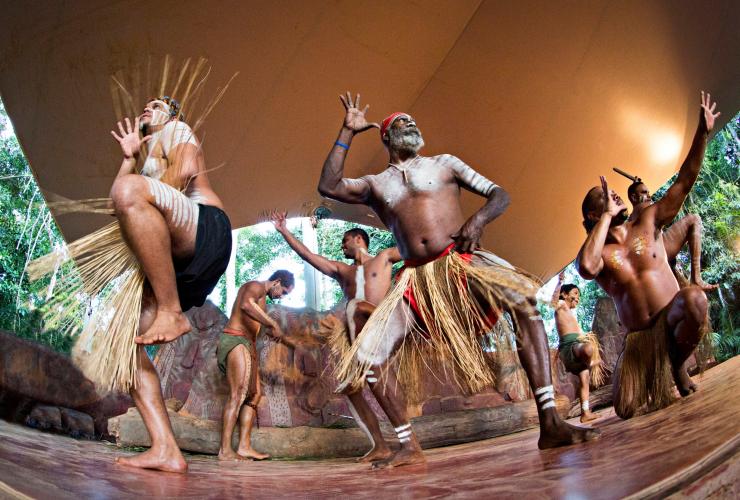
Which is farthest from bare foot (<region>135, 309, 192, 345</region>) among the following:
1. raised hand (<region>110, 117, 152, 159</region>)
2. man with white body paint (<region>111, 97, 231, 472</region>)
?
raised hand (<region>110, 117, 152, 159</region>)

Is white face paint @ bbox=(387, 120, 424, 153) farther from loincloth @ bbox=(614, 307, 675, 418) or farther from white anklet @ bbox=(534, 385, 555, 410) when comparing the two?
loincloth @ bbox=(614, 307, 675, 418)

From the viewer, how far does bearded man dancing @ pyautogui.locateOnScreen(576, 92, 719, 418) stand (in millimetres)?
2746

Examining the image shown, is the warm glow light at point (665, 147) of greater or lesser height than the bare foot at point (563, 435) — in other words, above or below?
above

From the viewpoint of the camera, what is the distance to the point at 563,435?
2039mm

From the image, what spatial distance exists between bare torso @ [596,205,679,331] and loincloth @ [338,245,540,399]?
0.94 meters

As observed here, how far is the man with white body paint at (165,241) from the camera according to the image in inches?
75.8

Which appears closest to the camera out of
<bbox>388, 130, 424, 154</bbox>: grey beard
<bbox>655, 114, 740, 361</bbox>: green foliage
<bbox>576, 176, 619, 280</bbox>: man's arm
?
<bbox>388, 130, 424, 154</bbox>: grey beard

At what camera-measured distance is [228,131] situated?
4.78m

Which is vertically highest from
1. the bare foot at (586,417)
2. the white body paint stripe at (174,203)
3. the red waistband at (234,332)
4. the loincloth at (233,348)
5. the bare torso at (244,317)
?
the white body paint stripe at (174,203)

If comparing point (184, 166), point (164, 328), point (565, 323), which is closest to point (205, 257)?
point (164, 328)

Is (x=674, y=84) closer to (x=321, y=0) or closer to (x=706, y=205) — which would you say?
(x=321, y=0)

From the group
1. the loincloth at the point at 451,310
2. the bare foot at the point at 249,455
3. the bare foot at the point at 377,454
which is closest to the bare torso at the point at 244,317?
the bare foot at the point at 249,455

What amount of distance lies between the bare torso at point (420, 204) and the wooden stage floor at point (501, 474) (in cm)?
80

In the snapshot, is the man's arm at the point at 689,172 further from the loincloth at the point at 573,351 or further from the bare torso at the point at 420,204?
the loincloth at the point at 573,351
